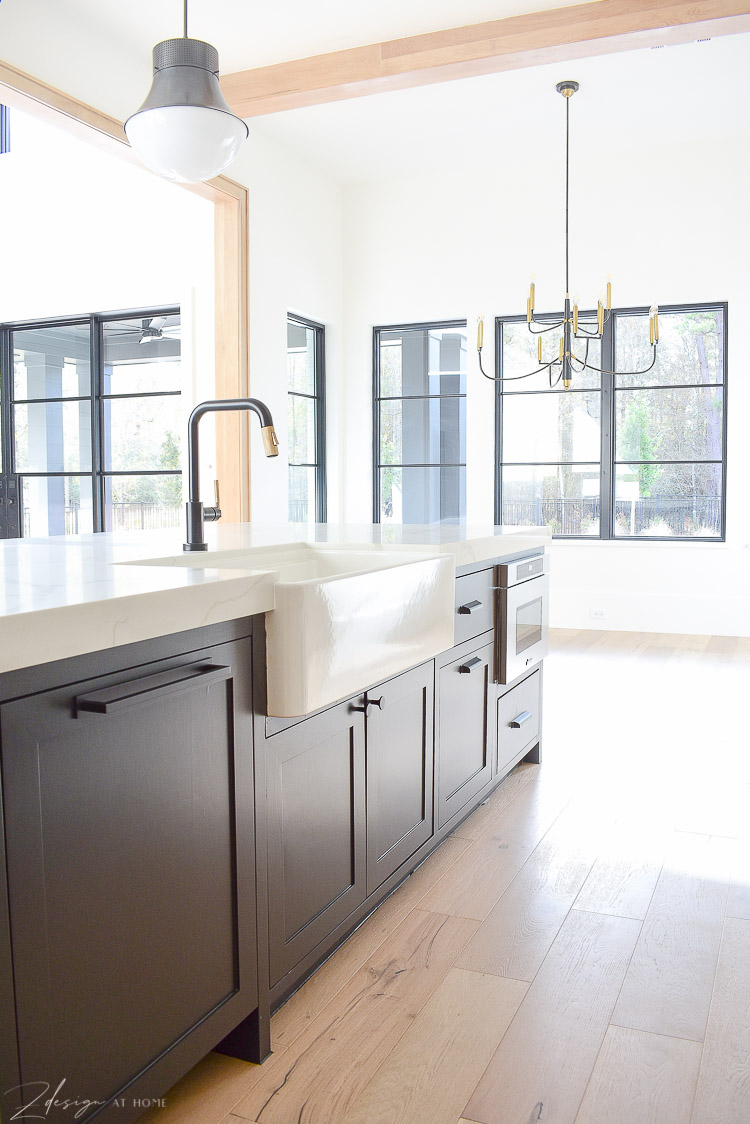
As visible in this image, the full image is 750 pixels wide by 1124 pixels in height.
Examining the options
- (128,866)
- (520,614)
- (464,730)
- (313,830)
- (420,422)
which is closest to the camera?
(128,866)

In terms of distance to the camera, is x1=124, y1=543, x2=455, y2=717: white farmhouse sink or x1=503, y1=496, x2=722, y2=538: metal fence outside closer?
x1=124, y1=543, x2=455, y2=717: white farmhouse sink

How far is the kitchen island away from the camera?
1075 millimetres

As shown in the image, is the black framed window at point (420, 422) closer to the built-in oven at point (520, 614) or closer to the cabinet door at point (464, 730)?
the built-in oven at point (520, 614)

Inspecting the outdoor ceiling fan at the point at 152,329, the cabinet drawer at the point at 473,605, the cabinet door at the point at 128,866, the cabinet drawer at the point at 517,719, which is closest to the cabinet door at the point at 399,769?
the cabinet drawer at the point at 473,605

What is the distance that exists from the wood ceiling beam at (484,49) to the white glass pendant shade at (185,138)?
7.88 feet

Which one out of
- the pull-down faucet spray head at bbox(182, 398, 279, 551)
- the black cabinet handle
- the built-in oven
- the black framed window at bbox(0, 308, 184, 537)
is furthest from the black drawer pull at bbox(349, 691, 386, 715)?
the black framed window at bbox(0, 308, 184, 537)

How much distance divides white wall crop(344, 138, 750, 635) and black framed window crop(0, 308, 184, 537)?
1494 mm

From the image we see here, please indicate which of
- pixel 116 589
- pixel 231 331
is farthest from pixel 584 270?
Result: pixel 116 589

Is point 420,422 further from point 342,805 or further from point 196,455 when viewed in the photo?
point 342,805

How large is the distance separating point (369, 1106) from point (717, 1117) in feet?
1.81

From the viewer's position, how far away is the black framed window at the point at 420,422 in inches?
269

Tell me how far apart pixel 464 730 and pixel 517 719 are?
518 mm

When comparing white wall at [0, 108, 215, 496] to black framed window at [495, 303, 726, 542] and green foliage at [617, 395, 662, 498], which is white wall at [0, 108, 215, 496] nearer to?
black framed window at [495, 303, 726, 542]

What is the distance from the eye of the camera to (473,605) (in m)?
2.56
